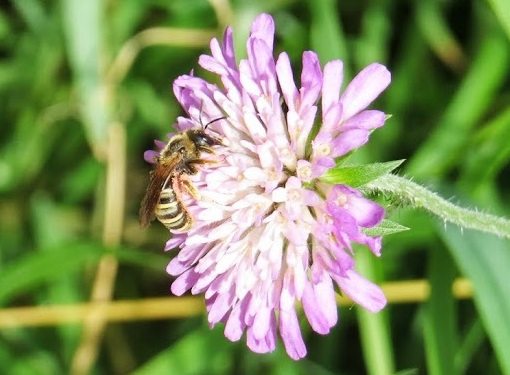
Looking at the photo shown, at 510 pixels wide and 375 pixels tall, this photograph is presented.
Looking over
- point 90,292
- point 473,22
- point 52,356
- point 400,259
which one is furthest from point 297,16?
point 52,356

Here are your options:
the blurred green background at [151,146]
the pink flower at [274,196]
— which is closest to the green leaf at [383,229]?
the pink flower at [274,196]

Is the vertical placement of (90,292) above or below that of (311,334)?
above

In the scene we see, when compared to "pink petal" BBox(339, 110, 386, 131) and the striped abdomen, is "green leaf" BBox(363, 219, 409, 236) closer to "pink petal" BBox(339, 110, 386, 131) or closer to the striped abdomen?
"pink petal" BBox(339, 110, 386, 131)

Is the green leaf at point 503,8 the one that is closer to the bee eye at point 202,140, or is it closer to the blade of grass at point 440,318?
the blade of grass at point 440,318

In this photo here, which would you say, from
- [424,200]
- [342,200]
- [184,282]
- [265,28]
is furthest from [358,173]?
[184,282]

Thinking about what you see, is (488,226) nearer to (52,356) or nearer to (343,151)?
(343,151)

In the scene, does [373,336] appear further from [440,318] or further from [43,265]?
[43,265]

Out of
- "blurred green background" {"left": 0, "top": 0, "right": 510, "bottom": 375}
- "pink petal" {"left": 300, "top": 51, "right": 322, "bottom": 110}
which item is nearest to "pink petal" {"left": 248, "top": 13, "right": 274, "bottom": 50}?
"pink petal" {"left": 300, "top": 51, "right": 322, "bottom": 110}
